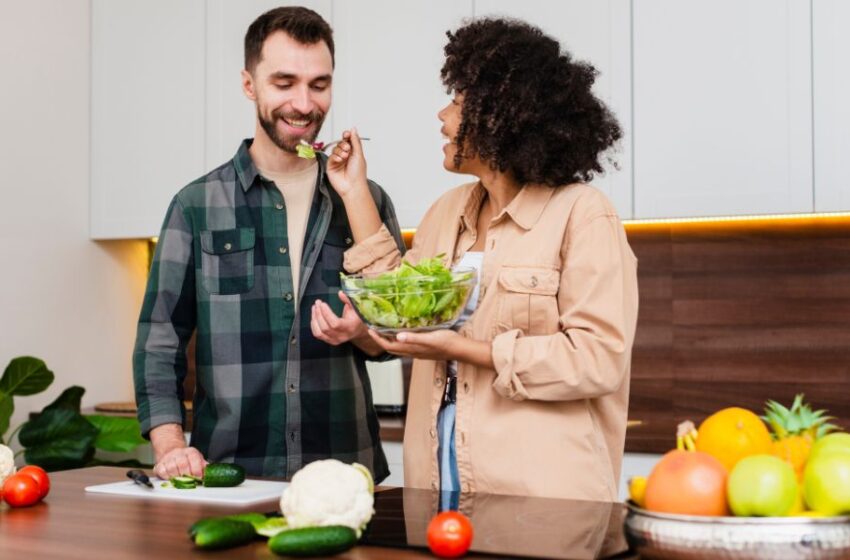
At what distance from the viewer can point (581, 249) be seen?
170cm

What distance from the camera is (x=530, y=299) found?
5.72 ft

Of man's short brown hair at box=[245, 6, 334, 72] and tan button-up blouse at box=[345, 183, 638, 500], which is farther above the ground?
man's short brown hair at box=[245, 6, 334, 72]

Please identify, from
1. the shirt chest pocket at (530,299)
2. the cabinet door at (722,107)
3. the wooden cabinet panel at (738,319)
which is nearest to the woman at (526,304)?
the shirt chest pocket at (530,299)

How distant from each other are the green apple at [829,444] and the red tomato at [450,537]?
0.37 metres

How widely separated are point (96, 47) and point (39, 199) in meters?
0.61

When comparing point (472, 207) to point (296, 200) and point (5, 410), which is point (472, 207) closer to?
point (296, 200)

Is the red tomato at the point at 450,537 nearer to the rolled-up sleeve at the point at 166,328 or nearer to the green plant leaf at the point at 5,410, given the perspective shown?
the rolled-up sleeve at the point at 166,328

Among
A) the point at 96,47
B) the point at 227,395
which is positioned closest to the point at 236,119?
the point at 96,47

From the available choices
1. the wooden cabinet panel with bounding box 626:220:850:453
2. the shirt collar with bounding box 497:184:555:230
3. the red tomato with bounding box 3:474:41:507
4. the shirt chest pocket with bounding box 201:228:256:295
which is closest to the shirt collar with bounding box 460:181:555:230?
the shirt collar with bounding box 497:184:555:230

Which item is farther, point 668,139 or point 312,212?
point 668,139

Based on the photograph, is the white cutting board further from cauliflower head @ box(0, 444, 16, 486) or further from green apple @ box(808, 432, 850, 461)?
green apple @ box(808, 432, 850, 461)

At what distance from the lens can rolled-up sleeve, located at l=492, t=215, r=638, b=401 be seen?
163 centimetres

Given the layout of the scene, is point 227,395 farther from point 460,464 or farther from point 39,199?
point 39,199

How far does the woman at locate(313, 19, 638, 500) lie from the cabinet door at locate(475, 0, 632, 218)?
50.5 inches
